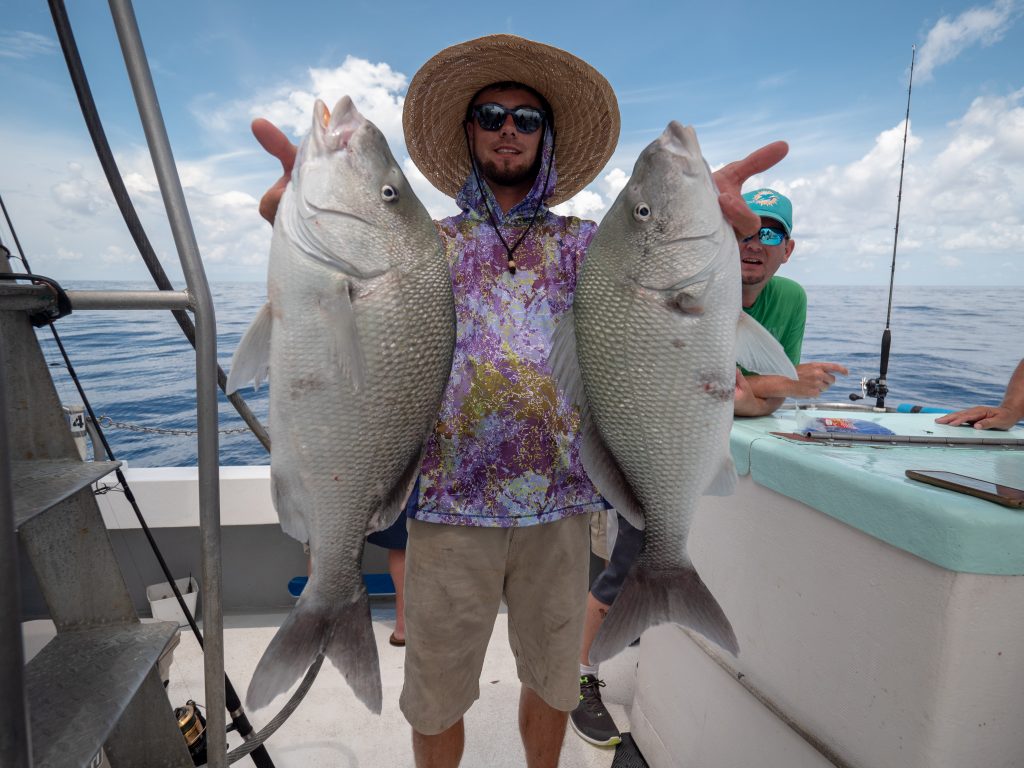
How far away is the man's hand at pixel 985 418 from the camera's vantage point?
240 cm

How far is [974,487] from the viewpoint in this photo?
4.34ft

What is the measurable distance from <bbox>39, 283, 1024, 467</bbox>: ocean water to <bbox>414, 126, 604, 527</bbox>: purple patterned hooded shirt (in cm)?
541

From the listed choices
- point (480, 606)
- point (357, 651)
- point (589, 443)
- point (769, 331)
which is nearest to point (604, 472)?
point (589, 443)

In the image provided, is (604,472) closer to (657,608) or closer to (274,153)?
(657,608)

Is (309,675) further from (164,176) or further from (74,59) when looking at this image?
(74,59)

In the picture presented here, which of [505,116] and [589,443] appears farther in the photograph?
[505,116]

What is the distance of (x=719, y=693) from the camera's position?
2068 millimetres

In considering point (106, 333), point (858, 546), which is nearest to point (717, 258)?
A: point (858, 546)

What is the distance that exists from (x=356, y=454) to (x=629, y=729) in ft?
7.65

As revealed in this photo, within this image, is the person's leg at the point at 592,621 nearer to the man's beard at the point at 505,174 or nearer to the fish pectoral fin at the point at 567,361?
the fish pectoral fin at the point at 567,361

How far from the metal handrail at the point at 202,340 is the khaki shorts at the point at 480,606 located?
0.59 meters

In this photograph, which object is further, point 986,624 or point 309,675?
point 309,675

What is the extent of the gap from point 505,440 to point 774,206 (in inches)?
84.2

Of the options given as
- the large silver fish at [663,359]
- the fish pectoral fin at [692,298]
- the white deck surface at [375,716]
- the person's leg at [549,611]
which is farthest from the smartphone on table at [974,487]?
the white deck surface at [375,716]
